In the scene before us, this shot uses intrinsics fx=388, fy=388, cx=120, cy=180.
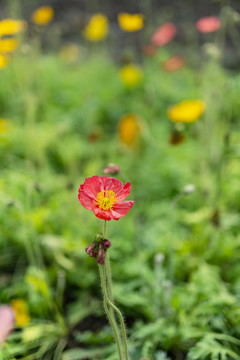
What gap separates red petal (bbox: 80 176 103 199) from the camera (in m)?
0.84

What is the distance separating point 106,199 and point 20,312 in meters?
0.75

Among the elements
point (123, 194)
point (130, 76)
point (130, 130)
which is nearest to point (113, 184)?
point (123, 194)

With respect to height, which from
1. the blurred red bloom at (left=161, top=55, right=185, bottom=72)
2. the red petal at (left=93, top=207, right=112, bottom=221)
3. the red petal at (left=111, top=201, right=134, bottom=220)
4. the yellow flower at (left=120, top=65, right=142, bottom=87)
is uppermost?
the blurred red bloom at (left=161, top=55, right=185, bottom=72)

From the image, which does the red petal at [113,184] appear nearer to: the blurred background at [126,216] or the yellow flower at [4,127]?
the blurred background at [126,216]

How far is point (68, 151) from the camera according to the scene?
2137 mm

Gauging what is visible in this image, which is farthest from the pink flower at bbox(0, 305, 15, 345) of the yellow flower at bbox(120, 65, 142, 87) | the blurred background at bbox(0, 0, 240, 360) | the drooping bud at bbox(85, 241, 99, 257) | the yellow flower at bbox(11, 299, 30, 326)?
the yellow flower at bbox(120, 65, 142, 87)

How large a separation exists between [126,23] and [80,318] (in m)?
1.91

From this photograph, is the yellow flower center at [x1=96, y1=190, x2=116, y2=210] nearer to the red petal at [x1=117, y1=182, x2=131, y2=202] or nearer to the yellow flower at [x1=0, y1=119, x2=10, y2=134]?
the red petal at [x1=117, y1=182, x2=131, y2=202]

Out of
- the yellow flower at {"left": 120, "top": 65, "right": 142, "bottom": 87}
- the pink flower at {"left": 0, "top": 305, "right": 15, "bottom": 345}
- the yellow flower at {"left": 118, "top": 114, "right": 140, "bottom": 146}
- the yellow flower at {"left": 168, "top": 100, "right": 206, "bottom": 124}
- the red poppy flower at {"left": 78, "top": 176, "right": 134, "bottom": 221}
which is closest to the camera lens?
the pink flower at {"left": 0, "top": 305, "right": 15, "bottom": 345}

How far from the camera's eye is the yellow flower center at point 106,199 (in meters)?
0.84

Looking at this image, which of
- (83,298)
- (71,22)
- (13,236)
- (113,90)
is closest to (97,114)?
(113,90)

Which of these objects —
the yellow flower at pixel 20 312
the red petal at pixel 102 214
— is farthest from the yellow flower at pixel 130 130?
the red petal at pixel 102 214

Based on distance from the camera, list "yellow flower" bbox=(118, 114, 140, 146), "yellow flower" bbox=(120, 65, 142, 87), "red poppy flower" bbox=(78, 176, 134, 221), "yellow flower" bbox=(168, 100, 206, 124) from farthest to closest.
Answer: "yellow flower" bbox=(120, 65, 142, 87)
"yellow flower" bbox=(118, 114, 140, 146)
"yellow flower" bbox=(168, 100, 206, 124)
"red poppy flower" bbox=(78, 176, 134, 221)

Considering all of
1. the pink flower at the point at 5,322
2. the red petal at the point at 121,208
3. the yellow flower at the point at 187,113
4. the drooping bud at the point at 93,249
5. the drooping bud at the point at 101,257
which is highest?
the yellow flower at the point at 187,113
